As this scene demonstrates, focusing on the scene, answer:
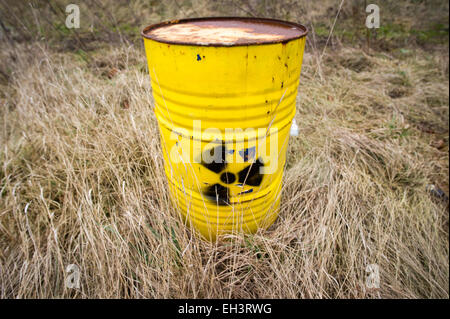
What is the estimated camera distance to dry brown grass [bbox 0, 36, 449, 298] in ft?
4.61

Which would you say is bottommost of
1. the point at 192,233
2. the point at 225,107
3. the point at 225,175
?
the point at 192,233

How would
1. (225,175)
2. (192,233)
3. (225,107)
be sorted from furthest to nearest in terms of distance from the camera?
(192,233)
(225,175)
(225,107)

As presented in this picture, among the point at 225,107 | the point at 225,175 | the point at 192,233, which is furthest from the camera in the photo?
the point at 192,233

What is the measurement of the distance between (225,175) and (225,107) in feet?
1.16

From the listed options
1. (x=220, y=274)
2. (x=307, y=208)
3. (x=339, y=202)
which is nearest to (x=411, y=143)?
(x=339, y=202)

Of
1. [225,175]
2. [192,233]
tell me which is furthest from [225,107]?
[192,233]

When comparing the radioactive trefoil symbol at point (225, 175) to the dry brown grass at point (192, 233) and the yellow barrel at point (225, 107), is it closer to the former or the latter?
the yellow barrel at point (225, 107)

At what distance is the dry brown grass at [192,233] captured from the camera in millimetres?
1405

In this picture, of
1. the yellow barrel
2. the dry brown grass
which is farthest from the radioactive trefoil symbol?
the dry brown grass

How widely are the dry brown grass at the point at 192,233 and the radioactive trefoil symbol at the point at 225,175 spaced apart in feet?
0.93

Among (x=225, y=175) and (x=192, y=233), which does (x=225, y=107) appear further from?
(x=192, y=233)

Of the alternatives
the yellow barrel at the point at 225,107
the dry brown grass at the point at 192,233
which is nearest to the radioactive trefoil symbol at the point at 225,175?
the yellow barrel at the point at 225,107

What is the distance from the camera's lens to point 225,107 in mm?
1025

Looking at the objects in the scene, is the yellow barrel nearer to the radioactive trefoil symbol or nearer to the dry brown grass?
the radioactive trefoil symbol
